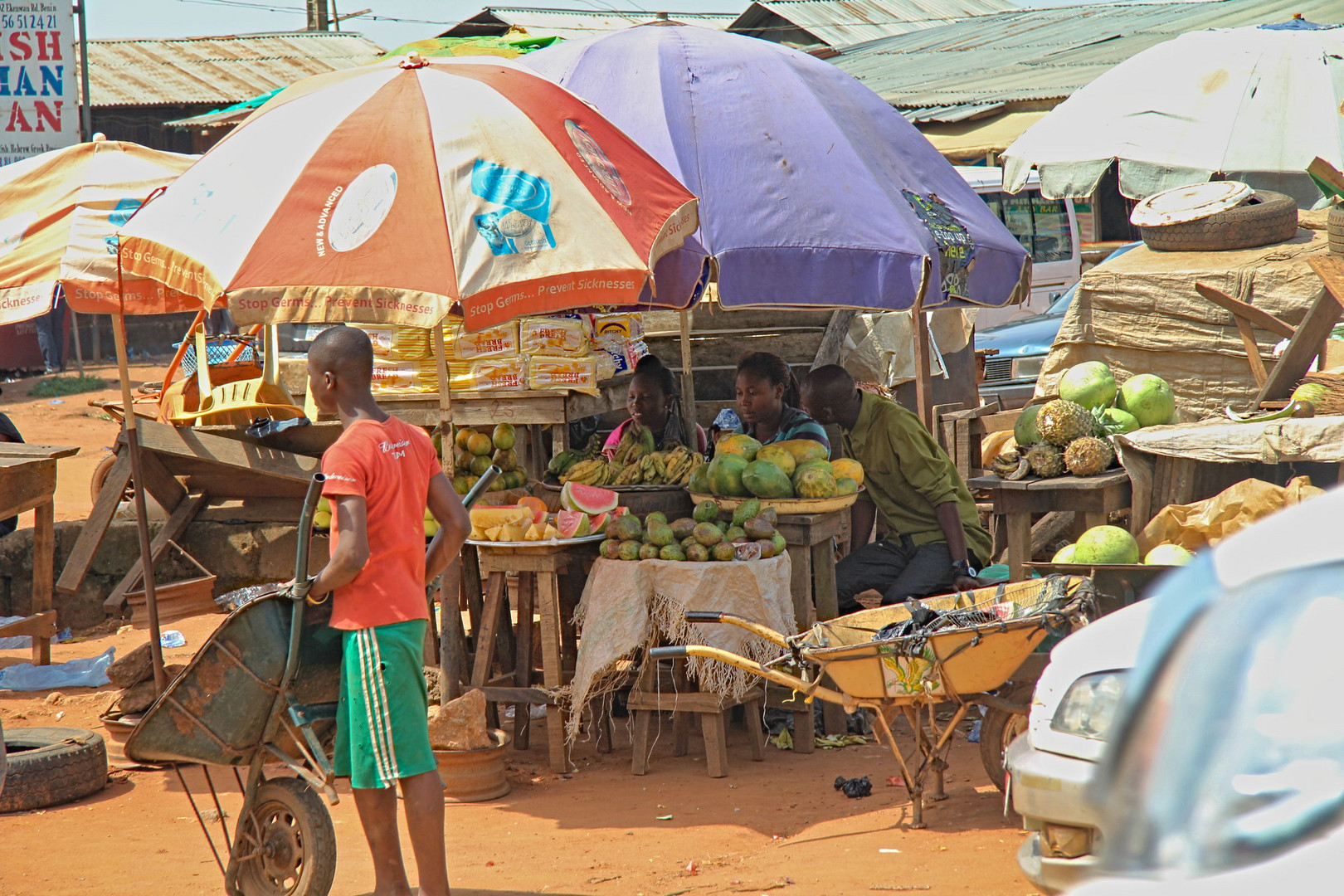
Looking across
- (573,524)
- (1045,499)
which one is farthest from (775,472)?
(1045,499)

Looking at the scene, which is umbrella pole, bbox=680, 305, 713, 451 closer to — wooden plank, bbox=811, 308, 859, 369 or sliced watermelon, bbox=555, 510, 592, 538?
sliced watermelon, bbox=555, 510, 592, 538

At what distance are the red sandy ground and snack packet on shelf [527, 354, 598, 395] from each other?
6.02 feet

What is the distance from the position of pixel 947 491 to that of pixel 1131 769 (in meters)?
5.13

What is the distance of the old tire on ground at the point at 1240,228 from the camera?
30.4 ft

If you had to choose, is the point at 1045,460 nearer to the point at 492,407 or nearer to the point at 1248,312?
the point at 1248,312

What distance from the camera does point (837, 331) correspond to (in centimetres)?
897

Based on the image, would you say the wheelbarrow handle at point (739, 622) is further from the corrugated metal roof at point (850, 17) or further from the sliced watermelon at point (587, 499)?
the corrugated metal roof at point (850, 17)

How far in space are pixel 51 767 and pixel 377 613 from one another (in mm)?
2760

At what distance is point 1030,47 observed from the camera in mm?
21906

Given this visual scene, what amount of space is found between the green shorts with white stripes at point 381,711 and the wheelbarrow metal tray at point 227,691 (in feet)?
0.75

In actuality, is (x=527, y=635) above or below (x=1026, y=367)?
below

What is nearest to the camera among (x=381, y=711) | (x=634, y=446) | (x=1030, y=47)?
(x=381, y=711)

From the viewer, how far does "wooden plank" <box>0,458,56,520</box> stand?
7.06 metres

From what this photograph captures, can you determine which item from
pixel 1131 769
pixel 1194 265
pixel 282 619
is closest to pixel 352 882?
pixel 282 619
